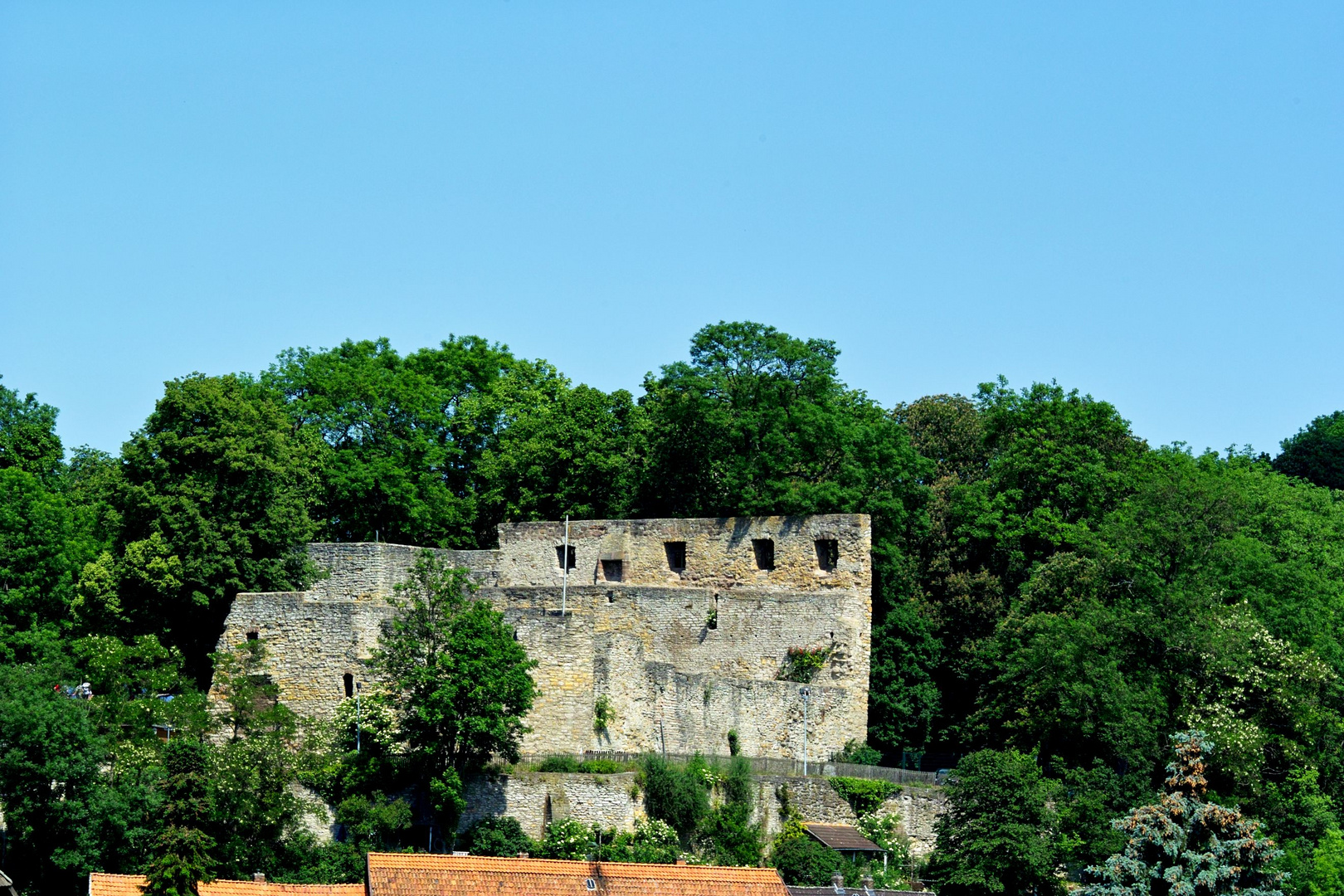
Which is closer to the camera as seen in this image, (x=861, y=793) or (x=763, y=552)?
(x=861, y=793)

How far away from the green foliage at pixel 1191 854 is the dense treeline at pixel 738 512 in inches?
293

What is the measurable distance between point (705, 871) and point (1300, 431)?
56.9 m

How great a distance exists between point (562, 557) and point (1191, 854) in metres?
21.5

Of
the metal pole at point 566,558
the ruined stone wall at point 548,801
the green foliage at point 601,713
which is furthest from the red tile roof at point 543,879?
the metal pole at point 566,558

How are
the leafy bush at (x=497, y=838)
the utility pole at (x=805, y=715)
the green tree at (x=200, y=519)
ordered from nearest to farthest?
1. the leafy bush at (x=497, y=838)
2. the green tree at (x=200, y=519)
3. the utility pole at (x=805, y=715)

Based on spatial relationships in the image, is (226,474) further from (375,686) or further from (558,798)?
(558,798)

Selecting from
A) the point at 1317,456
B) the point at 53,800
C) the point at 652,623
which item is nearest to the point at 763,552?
the point at 652,623

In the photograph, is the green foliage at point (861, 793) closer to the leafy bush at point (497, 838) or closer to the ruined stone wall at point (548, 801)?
the ruined stone wall at point (548, 801)

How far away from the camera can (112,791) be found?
3944 cm

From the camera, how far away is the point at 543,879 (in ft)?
120

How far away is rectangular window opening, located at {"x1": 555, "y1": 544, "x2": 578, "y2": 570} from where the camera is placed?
52.6m

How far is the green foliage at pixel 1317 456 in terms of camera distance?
82.1 metres

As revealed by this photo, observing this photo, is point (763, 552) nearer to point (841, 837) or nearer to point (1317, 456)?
point (841, 837)

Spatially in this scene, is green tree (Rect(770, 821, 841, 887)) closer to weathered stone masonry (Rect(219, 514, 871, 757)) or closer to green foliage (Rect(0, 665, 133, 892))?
weathered stone masonry (Rect(219, 514, 871, 757))
